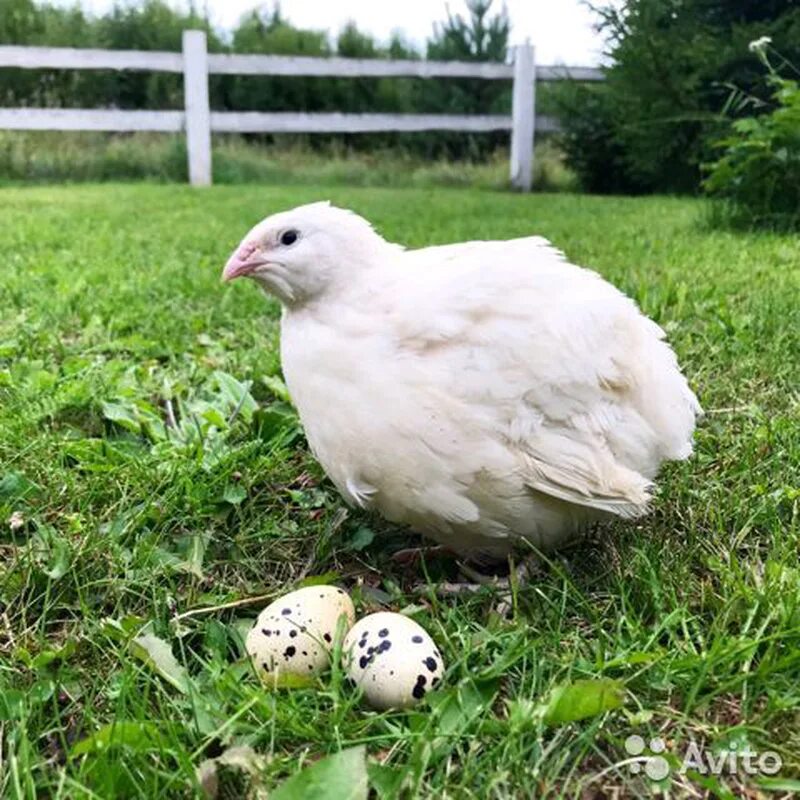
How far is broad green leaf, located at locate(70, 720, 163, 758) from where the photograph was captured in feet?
3.49

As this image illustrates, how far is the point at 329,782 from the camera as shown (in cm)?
101

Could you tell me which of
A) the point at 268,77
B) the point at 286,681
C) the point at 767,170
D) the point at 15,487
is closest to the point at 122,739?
the point at 286,681

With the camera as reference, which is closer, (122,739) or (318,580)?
(122,739)

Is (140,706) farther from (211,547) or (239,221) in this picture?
(239,221)

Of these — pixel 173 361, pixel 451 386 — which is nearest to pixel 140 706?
pixel 451 386

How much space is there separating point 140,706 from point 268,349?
158cm

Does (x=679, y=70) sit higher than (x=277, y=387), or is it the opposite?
(x=679, y=70)

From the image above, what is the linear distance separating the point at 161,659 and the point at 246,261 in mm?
663

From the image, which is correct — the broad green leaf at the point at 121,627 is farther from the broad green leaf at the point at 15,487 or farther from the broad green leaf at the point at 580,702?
the broad green leaf at the point at 580,702

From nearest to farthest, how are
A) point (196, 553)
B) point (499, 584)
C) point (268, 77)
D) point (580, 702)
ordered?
point (580, 702), point (499, 584), point (196, 553), point (268, 77)

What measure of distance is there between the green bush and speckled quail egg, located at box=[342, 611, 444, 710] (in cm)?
444

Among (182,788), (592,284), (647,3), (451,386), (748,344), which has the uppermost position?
(647,3)

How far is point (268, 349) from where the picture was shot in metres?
2.63

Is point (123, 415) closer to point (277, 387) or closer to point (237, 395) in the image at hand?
point (237, 395)
